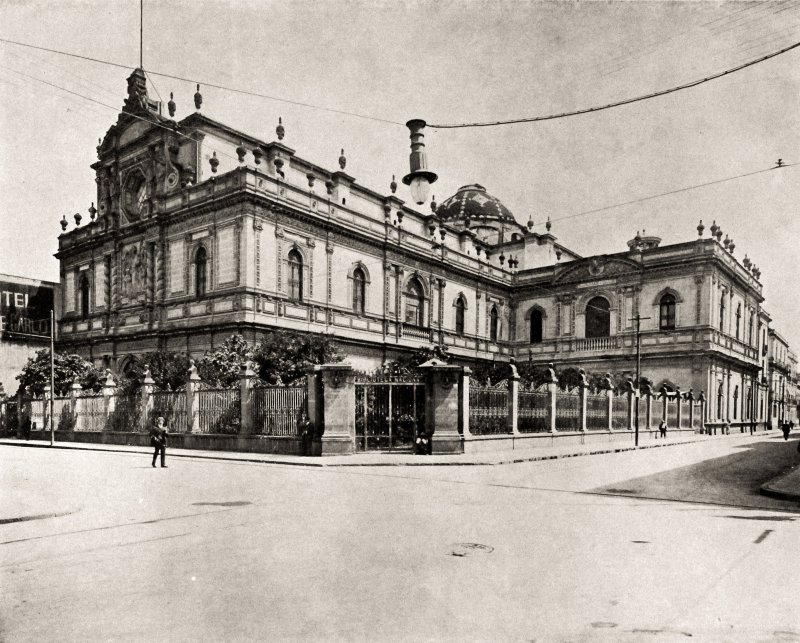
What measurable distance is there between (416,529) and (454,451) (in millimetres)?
Answer: 11699

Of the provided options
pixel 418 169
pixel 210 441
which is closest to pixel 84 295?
pixel 210 441

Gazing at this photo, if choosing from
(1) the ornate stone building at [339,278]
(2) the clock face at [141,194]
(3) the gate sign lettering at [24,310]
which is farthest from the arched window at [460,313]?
(3) the gate sign lettering at [24,310]

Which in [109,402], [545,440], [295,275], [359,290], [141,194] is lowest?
[545,440]

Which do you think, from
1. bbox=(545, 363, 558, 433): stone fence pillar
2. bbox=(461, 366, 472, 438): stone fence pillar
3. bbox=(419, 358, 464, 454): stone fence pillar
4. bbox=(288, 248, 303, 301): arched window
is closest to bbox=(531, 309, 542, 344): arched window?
bbox=(288, 248, 303, 301): arched window

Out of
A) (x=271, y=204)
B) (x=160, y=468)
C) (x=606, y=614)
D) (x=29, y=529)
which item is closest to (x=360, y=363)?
(x=271, y=204)

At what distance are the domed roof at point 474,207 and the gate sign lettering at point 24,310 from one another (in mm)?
29663

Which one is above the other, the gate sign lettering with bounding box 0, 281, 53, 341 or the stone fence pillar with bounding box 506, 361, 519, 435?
the gate sign lettering with bounding box 0, 281, 53, 341

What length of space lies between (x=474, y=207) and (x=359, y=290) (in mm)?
23078

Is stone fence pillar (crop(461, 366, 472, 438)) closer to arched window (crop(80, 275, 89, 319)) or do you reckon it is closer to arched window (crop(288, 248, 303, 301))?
arched window (crop(288, 248, 303, 301))

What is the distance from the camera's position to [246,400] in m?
20.8

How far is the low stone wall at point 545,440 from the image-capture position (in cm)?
2002

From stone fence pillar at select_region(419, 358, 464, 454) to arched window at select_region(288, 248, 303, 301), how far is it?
12.8 m

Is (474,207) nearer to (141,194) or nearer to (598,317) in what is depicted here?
(598,317)

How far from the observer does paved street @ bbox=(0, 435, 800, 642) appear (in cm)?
442
